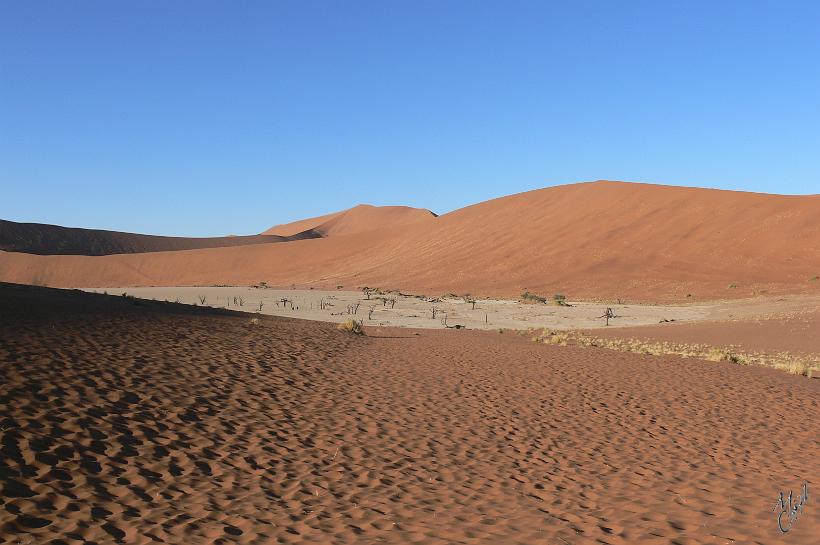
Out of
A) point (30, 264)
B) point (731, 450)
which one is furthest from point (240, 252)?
point (731, 450)

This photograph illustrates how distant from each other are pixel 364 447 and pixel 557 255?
54.2 m

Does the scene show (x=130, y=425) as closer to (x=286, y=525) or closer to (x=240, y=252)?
(x=286, y=525)

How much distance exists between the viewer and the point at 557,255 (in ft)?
200

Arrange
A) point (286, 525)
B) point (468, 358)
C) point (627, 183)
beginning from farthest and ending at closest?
point (627, 183)
point (468, 358)
point (286, 525)

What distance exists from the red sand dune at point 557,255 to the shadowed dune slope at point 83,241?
79.4ft

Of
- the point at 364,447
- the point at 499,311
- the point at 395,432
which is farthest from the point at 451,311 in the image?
the point at 364,447

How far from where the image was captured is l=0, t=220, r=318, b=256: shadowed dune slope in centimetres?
11058

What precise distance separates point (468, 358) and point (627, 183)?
6608cm

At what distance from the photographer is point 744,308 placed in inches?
1491

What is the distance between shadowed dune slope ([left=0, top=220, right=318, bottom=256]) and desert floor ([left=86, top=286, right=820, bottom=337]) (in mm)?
78930

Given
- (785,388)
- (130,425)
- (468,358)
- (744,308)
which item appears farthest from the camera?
(744,308)

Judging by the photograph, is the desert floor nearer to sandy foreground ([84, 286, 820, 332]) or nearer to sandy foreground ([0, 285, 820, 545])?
sandy foreground ([84, 286, 820, 332])

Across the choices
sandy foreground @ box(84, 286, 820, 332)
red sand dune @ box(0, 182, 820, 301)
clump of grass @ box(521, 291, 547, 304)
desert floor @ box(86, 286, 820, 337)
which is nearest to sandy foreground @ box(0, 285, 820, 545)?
sandy foreground @ box(84, 286, 820, 332)

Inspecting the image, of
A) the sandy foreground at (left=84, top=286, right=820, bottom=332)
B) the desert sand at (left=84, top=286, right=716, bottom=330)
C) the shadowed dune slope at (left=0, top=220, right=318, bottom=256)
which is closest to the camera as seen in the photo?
the sandy foreground at (left=84, top=286, right=820, bottom=332)
